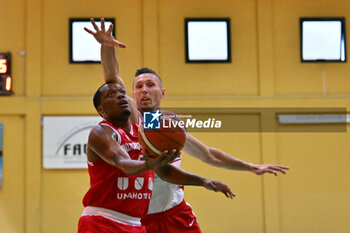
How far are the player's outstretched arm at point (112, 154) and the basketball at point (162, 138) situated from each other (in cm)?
8

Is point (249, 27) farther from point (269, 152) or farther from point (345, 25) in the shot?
point (269, 152)

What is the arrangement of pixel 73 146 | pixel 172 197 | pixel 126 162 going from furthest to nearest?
pixel 73 146, pixel 172 197, pixel 126 162

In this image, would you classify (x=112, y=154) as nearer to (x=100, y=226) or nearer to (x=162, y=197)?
(x=100, y=226)

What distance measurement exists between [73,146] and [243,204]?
2874 mm

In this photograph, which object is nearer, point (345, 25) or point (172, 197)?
point (172, 197)

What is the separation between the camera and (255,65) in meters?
8.05

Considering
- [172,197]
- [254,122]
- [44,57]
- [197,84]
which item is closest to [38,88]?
[44,57]

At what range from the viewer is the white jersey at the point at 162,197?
4.22 metres

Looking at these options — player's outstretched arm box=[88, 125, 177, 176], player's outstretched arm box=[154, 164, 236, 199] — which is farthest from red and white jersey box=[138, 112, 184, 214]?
player's outstretched arm box=[88, 125, 177, 176]

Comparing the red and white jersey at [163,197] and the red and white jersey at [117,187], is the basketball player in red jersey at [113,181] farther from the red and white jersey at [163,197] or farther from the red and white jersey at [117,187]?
the red and white jersey at [163,197]

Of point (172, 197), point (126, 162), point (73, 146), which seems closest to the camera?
point (126, 162)

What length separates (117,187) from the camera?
3100 millimetres

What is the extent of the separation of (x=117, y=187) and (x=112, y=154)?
0.34 m

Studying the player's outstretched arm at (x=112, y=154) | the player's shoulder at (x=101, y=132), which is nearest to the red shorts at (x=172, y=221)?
the player's outstretched arm at (x=112, y=154)
